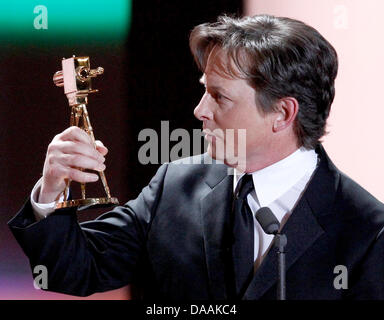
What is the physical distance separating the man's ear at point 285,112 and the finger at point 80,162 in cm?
52

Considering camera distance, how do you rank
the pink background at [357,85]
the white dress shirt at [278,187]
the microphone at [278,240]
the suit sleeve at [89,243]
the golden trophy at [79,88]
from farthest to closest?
the pink background at [357,85] → the white dress shirt at [278,187] → the suit sleeve at [89,243] → the golden trophy at [79,88] → the microphone at [278,240]

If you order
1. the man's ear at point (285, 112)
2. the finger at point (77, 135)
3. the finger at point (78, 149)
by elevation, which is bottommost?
the finger at point (78, 149)

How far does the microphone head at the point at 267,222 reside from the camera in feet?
3.61

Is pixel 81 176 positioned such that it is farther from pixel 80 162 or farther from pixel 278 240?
pixel 278 240

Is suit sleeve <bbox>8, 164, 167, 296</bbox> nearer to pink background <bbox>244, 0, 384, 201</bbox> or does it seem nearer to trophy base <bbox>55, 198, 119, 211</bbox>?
trophy base <bbox>55, 198, 119, 211</bbox>

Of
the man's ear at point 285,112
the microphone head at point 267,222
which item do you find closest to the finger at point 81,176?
the microphone head at point 267,222

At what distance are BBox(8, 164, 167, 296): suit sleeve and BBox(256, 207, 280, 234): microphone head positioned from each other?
1.41ft

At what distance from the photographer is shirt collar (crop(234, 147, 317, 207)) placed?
1.47 metres

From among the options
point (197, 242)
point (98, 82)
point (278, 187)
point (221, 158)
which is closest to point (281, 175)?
point (278, 187)

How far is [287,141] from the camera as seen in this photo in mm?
1549

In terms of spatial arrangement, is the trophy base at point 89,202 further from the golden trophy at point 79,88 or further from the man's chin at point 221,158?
the man's chin at point 221,158

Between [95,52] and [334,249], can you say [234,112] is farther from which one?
[95,52]

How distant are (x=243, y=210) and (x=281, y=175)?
0.43 ft

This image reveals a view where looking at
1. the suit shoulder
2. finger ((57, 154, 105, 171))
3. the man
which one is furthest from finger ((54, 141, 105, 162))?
the suit shoulder
